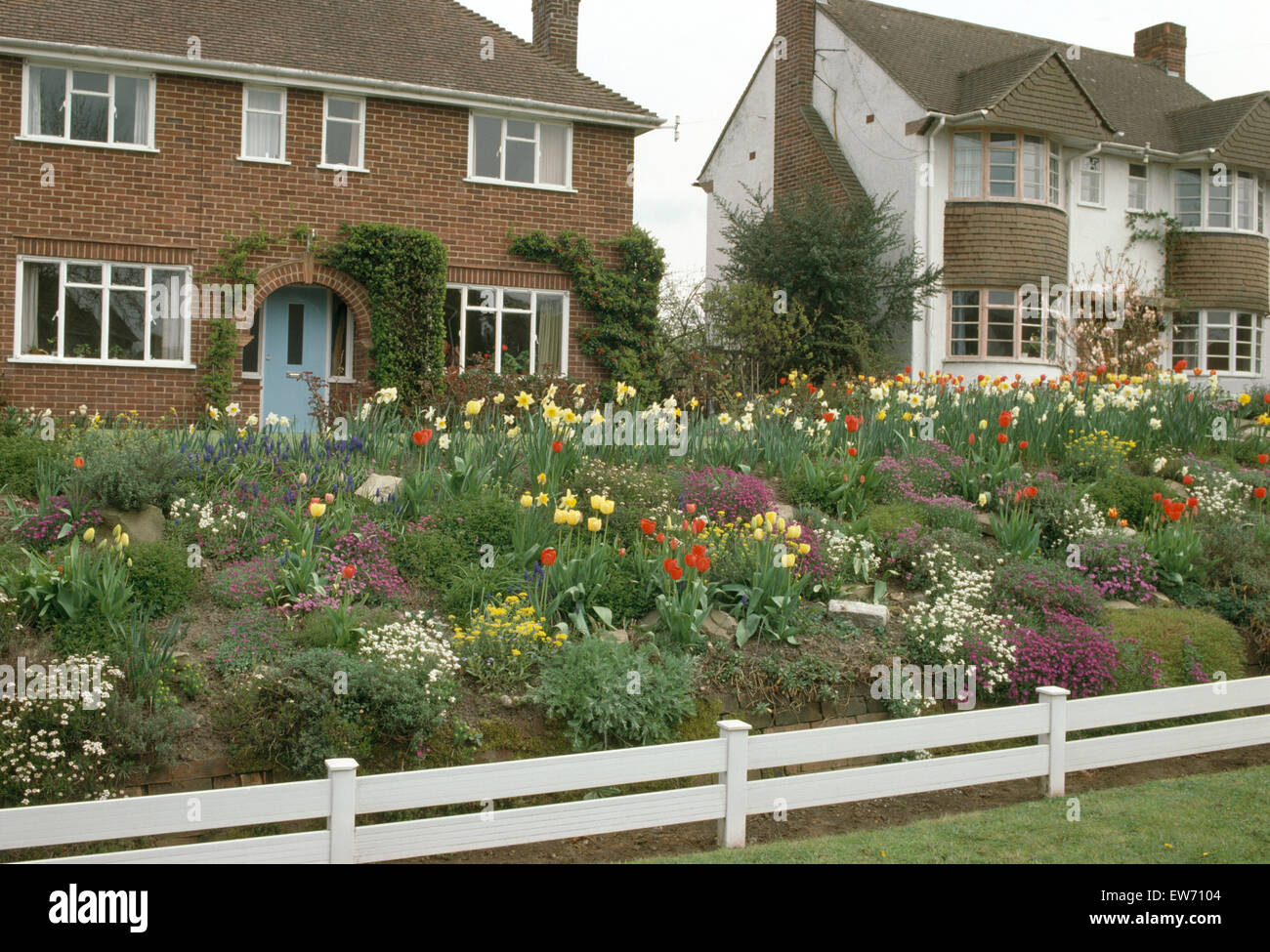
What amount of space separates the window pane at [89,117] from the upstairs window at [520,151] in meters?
5.56

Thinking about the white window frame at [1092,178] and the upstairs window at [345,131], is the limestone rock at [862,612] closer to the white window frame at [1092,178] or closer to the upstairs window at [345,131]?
the upstairs window at [345,131]

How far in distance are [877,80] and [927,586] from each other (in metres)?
17.4

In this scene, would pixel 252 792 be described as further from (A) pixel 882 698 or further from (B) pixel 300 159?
(B) pixel 300 159

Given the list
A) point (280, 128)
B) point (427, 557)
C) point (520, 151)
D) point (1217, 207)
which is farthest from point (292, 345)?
point (1217, 207)

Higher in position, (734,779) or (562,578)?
(562,578)

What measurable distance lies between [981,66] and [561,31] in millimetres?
8966

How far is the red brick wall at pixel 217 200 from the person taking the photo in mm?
16844

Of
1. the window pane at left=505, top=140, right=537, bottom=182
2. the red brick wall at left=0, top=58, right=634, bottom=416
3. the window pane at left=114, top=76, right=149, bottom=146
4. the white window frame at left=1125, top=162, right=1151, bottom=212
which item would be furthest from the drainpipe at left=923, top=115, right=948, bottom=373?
the window pane at left=114, top=76, right=149, bottom=146

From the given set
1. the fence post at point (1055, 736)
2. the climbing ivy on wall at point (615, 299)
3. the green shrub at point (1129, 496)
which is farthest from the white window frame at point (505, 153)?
the fence post at point (1055, 736)

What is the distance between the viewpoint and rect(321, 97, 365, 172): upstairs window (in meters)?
18.6

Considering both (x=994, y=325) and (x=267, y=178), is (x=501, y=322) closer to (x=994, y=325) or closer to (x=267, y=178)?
(x=267, y=178)

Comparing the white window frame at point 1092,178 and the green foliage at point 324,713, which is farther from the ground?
the white window frame at point 1092,178

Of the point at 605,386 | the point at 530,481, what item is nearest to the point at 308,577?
the point at 530,481

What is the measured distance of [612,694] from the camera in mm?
6727
